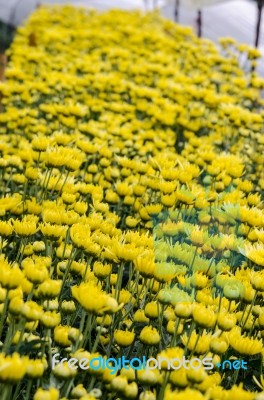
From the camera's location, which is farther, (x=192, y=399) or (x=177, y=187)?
(x=177, y=187)

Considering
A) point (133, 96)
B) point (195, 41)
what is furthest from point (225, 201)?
point (195, 41)

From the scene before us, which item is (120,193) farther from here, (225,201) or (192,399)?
(192,399)

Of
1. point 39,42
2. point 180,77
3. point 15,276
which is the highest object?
point 15,276

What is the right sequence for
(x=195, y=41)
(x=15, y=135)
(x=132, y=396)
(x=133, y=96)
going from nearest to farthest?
(x=132, y=396), (x=15, y=135), (x=133, y=96), (x=195, y=41)

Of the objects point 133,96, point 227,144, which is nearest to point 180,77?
point 133,96

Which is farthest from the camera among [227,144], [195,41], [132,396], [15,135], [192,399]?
[195,41]

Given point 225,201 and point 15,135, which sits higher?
point 225,201

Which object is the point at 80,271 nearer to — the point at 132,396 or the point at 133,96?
the point at 132,396
